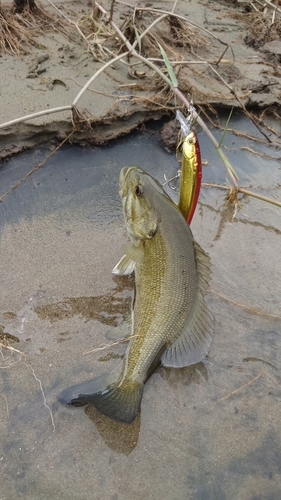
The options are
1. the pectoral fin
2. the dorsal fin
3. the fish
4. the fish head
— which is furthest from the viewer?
the pectoral fin

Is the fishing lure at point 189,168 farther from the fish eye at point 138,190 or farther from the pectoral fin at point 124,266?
the pectoral fin at point 124,266

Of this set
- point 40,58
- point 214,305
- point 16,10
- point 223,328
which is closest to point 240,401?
point 223,328

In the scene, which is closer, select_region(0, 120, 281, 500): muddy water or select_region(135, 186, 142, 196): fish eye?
select_region(0, 120, 281, 500): muddy water

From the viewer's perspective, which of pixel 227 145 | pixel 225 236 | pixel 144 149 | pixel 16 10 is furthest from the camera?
pixel 16 10

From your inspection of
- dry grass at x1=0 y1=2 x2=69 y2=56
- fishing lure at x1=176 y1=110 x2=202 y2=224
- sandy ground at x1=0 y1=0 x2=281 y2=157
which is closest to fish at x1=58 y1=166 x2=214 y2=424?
fishing lure at x1=176 y1=110 x2=202 y2=224

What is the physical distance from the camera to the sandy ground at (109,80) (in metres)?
4.64

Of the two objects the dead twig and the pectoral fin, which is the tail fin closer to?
the dead twig

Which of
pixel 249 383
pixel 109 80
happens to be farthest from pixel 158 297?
pixel 109 80

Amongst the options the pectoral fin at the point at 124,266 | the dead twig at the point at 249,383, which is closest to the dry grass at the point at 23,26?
the pectoral fin at the point at 124,266

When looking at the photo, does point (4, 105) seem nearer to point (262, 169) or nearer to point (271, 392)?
point (262, 169)

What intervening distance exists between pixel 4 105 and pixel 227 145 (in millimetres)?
2651

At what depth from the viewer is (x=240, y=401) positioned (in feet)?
9.82

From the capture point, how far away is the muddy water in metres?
2.60

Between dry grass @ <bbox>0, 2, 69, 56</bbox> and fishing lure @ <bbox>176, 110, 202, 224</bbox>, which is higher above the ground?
dry grass @ <bbox>0, 2, 69, 56</bbox>
